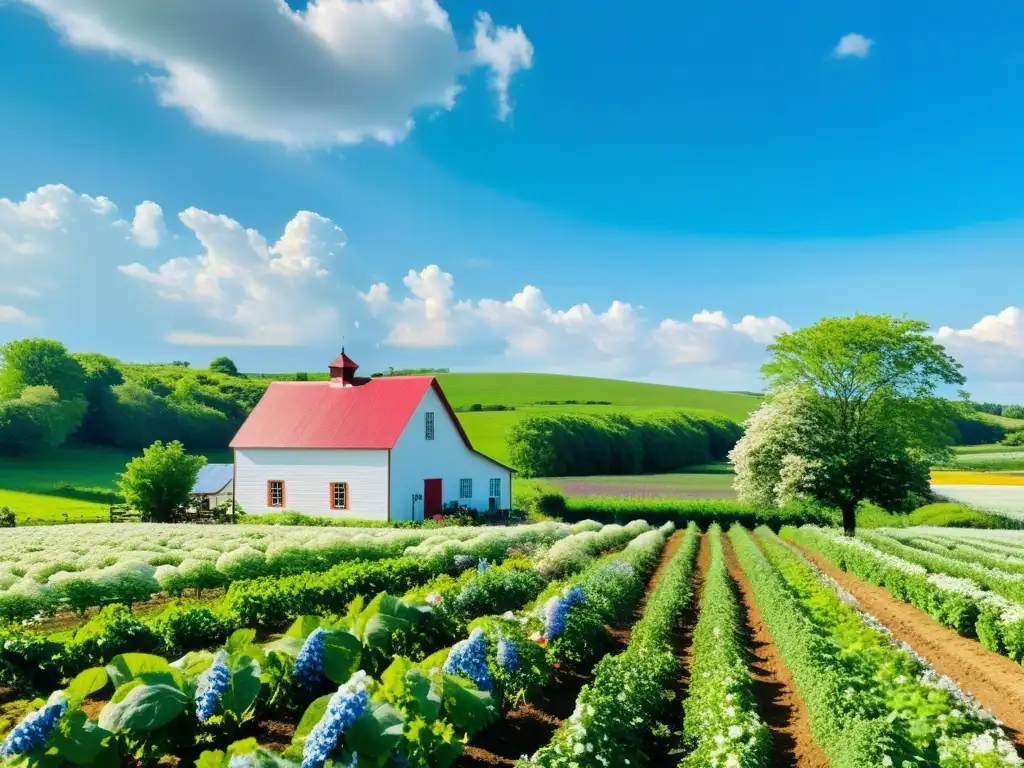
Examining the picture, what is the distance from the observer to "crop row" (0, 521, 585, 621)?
13445mm

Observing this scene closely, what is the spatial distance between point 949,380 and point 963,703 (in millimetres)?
40094

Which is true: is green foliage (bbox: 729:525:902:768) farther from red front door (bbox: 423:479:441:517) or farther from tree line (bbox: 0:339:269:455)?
tree line (bbox: 0:339:269:455)

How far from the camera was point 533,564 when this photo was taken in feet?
58.5

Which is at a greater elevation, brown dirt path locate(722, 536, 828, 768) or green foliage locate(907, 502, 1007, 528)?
brown dirt path locate(722, 536, 828, 768)

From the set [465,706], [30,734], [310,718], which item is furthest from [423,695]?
[30,734]

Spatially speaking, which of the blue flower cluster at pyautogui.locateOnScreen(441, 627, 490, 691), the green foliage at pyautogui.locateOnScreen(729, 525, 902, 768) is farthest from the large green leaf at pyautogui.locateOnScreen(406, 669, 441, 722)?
the green foliage at pyautogui.locateOnScreen(729, 525, 902, 768)

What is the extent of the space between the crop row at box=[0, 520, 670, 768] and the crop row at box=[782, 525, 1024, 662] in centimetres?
915

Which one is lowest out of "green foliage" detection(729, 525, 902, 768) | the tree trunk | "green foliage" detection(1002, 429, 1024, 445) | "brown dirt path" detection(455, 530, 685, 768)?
the tree trunk

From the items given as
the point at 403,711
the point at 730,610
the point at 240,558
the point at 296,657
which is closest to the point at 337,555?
the point at 240,558

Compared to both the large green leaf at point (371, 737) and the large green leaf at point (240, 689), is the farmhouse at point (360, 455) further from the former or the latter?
the large green leaf at point (371, 737)

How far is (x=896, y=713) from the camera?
6.77 meters

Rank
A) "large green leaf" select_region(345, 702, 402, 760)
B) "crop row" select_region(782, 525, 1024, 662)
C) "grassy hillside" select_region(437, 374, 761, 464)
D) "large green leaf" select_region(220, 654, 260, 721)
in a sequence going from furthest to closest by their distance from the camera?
1. "grassy hillside" select_region(437, 374, 761, 464)
2. "crop row" select_region(782, 525, 1024, 662)
3. "large green leaf" select_region(220, 654, 260, 721)
4. "large green leaf" select_region(345, 702, 402, 760)

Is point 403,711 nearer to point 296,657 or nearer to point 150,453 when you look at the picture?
point 296,657

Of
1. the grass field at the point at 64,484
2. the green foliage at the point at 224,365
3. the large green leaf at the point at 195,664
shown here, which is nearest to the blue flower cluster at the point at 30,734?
the large green leaf at the point at 195,664
